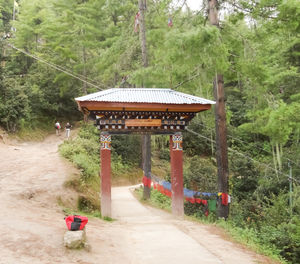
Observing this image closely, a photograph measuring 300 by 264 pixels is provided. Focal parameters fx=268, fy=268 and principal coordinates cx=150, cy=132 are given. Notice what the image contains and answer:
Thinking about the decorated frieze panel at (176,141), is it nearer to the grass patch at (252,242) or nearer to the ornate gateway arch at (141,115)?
the ornate gateway arch at (141,115)

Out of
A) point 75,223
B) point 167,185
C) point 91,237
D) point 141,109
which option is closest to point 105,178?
point 141,109

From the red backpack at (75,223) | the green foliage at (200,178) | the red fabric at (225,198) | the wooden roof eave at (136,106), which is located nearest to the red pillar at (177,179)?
the wooden roof eave at (136,106)

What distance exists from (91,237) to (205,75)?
556cm

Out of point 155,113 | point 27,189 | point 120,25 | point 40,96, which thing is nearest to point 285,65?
point 155,113

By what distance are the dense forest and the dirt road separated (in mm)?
2365

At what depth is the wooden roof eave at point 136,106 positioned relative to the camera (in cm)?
865

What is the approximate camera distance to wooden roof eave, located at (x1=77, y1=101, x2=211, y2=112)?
8645 mm

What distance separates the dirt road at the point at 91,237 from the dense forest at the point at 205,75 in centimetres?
236

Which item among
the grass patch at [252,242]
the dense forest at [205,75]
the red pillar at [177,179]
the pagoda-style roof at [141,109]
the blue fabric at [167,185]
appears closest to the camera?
the grass patch at [252,242]

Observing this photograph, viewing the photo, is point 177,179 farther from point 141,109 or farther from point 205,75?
point 205,75

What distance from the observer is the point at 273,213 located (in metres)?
10.6

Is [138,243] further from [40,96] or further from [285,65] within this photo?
[40,96]

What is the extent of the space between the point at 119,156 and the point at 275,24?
14.8 metres

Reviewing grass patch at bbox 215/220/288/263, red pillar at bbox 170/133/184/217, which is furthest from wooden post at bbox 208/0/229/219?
red pillar at bbox 170/133/184/217
